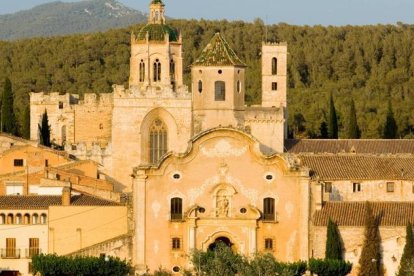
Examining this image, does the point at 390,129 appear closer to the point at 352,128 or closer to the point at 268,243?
the point at 352,128

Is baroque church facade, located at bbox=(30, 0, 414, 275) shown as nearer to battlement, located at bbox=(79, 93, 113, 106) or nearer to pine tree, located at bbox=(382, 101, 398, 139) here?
pine tree, located at bbox=(382, 101, 398, 139)

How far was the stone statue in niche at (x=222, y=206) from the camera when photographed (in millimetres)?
59062

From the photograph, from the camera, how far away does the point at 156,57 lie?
80312mm

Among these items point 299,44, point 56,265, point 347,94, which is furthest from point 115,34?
point 56,265

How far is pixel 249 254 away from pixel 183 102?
730 inches

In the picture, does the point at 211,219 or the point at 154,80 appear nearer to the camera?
the point at 211,219

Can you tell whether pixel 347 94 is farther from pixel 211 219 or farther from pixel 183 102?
pixel 211 219

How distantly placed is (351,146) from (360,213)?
Answer: 1823cm

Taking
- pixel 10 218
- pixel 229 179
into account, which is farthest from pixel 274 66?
pixel 10 218

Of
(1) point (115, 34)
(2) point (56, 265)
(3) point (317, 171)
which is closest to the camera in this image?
(2) point (56, 265)

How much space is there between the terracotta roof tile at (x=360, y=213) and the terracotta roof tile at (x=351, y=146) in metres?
15.5

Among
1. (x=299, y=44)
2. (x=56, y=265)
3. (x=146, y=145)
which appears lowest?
(x=56, y=265)

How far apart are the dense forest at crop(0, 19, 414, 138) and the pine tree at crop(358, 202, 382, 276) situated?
44.1 m

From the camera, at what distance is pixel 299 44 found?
419ft
